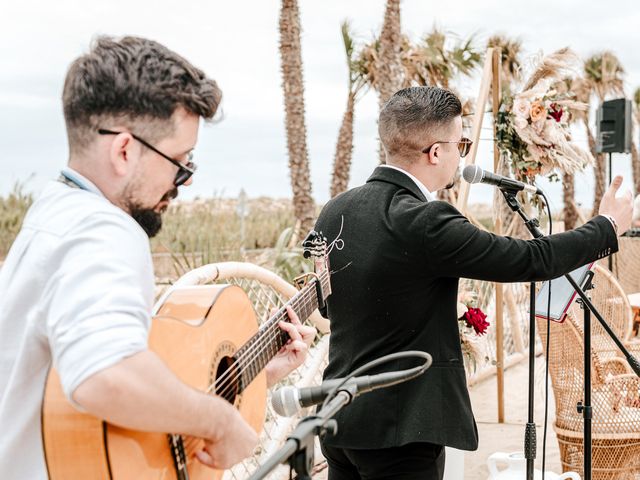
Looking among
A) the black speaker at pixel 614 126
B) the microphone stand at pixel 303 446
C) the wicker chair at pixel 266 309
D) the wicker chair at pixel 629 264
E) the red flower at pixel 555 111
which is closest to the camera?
the microphone stand at pixel 303 446

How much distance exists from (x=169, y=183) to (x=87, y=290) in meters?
0.38

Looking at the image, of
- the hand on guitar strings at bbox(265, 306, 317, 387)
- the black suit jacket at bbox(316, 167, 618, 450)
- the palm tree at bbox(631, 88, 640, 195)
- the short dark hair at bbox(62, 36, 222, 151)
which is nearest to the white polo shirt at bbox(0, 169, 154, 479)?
the short dark hair at bbox(62, 36, 222, 151)

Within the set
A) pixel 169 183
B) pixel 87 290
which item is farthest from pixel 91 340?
pixel 169 183

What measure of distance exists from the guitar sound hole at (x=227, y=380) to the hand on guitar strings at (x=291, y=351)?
309mm

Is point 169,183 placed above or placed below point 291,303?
above

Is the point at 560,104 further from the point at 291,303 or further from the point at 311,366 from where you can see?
the point at 291,303

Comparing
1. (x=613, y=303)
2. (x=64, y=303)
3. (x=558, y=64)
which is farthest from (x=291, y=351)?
(x=613, y=303)

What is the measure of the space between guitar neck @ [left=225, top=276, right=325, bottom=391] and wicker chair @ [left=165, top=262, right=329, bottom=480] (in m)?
1.24

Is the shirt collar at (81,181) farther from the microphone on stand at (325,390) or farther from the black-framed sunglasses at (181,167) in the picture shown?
the microphone on stand at (325,390)

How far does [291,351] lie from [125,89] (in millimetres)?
1054

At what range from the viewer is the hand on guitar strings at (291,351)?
7.51 feet

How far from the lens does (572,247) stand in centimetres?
262

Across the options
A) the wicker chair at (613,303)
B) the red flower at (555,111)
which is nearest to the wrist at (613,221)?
the red flower at (555,111)

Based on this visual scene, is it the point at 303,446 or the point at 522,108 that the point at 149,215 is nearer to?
the point at 303,446
